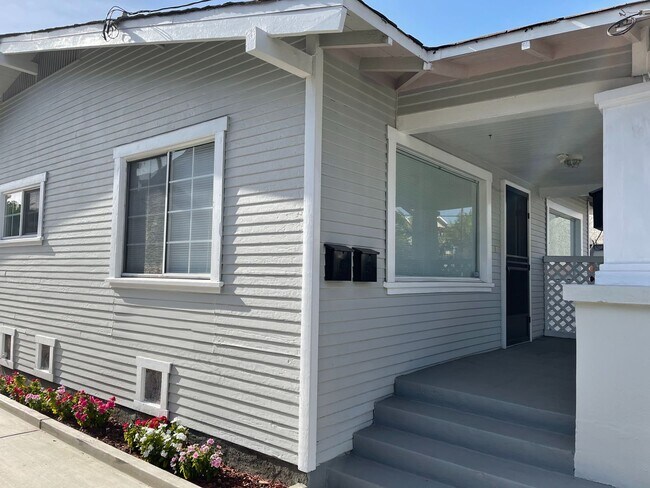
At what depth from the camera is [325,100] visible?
11.7 ft

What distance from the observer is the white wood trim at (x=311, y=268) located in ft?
10.8

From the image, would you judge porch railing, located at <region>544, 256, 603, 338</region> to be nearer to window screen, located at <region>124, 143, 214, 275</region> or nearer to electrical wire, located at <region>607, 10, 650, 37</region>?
electrical wire, located at <region>607, 10, 650, 37</region>

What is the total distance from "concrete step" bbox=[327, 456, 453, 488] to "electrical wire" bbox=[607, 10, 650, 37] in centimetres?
294

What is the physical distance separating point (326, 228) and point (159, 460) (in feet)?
7.39

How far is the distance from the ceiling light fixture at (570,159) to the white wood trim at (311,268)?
3.19 meters

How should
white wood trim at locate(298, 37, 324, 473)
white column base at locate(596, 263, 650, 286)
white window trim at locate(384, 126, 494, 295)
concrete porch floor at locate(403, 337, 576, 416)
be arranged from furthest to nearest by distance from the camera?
white window trim at locate(384, 126, 494, 295) → concrete porch floor at locate(403, 337, 576, 416) → white wood trim at locate(298, 37, 324, 473) → white column base at locate(596, 263, 650, 286)

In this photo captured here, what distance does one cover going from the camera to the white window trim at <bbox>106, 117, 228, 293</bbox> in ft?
13.2

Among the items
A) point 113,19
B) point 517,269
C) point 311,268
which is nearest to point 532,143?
point 517,269

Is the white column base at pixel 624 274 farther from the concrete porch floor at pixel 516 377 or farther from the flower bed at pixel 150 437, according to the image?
the flower bed at pixel 150 437

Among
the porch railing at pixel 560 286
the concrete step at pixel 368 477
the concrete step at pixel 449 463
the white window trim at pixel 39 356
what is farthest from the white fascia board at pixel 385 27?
the white window trim at pixel 39 356

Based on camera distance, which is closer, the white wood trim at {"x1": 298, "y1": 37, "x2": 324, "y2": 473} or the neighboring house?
the neighboring house

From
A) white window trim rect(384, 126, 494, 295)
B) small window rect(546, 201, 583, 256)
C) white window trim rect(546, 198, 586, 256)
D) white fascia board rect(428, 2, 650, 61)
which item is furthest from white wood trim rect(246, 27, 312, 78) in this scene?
small window rect(546, 201, 583, 256)

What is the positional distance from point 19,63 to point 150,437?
5.33 meters

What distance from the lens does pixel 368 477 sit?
327 cm
